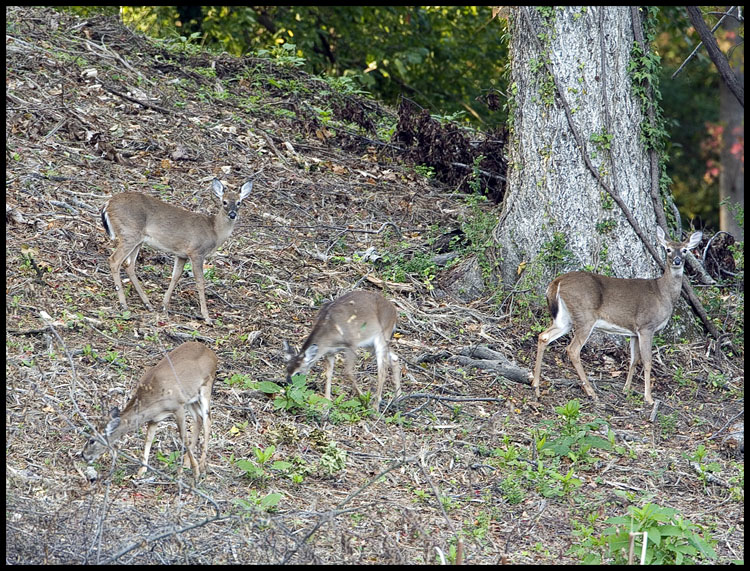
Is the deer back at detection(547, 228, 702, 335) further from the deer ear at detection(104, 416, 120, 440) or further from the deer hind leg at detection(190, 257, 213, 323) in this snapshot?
the deer ear at detection(104, 416, 120, 440)

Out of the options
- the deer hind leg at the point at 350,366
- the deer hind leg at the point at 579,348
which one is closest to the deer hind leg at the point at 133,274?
the deer hind leg at the point at 350,366

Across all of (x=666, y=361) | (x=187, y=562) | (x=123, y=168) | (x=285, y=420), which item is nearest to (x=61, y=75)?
(x=123, y=168)

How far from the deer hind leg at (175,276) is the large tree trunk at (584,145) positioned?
297cm

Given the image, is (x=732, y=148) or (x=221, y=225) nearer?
(x=221, y=225)

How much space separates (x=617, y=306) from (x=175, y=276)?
3738 millimetres

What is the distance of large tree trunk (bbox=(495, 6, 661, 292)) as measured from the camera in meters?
9.03

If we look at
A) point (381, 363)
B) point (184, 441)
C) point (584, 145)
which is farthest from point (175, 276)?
point (584, 145)

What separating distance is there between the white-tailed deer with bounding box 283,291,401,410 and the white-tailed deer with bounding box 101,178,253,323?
1402 mm

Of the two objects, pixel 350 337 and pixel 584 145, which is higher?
pixel 584 145

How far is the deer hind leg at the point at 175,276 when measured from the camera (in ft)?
28.1

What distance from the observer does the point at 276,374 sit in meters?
7.57

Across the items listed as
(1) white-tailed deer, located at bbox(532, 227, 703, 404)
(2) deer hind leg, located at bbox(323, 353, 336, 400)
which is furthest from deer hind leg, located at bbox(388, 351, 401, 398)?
(1) white-tailed deer, located at bbox(532, 227, 703, 404)

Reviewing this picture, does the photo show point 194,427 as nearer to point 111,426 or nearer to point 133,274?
point 111,426

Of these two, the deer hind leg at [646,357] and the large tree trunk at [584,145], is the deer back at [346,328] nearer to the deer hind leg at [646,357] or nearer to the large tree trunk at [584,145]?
the large tree trunk at [584,145]
